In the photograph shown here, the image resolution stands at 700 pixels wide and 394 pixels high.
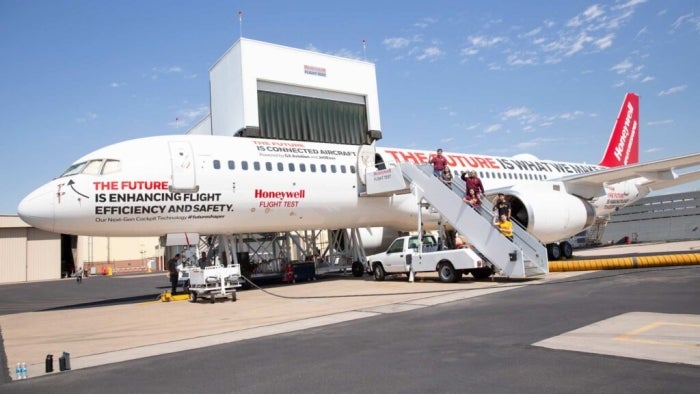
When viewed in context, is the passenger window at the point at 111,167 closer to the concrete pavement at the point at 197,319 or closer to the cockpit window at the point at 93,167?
the cockpit window at the point at 93,167

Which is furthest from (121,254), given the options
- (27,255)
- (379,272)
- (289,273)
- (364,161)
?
(379,272)

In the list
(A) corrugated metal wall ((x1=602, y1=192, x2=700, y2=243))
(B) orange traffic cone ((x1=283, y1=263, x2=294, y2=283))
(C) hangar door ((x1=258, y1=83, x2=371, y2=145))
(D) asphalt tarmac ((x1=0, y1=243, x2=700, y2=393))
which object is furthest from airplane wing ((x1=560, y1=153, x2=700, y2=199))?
(C) hangar door ((x1=258, y1=83, x2=371, y2=145))

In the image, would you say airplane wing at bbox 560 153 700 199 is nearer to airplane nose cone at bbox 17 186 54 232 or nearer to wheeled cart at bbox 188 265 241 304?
wheeled cart at bbox 188 265 241 304

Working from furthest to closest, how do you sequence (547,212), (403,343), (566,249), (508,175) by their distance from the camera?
(508,175) → (566,249) → (547,212) → (403,343)

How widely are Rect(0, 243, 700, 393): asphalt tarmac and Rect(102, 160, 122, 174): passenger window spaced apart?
3816 millimetres

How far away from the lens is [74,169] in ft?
45.6

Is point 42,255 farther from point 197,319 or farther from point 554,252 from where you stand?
point 554,252

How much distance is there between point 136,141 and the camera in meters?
14.9

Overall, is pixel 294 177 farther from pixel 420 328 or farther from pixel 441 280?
pixel 420 328

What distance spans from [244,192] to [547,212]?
32.8 ft

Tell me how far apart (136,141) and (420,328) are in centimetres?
1072

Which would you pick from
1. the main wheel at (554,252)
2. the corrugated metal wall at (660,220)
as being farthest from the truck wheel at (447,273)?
the corrugated metal wall at (660,220)

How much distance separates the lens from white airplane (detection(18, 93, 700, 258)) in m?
13.5

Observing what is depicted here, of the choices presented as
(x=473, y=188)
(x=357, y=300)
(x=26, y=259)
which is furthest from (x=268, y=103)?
(x=26, y=259)
